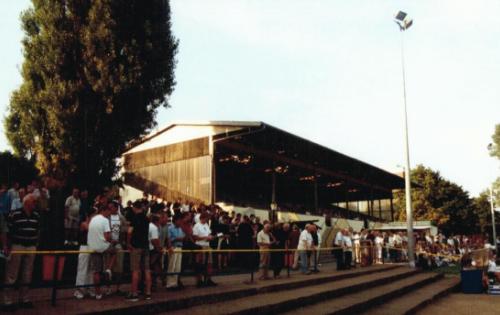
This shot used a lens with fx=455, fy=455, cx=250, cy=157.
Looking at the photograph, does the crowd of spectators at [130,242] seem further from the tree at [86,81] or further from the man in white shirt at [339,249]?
the tree at [86,81]

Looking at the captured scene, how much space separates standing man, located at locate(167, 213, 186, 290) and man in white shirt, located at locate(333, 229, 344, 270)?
7.27 meters

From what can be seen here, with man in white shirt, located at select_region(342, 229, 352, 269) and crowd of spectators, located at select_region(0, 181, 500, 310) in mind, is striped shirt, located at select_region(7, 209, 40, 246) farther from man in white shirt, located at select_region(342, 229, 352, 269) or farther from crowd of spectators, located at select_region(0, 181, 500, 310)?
man in white shirt, located at select_region(342, 229, 352, 269)

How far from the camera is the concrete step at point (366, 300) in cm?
913

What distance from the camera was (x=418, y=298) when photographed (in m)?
13.0

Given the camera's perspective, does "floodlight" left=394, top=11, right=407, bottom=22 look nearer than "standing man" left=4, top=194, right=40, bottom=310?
No

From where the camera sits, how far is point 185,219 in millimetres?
9867

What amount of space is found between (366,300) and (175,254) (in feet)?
15.2

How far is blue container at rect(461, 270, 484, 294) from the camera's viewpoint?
→ 15.8 metres

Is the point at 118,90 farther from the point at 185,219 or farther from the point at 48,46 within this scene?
the point at 185,219

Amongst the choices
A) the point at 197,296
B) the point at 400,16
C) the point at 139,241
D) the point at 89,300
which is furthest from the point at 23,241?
the point at 400,16

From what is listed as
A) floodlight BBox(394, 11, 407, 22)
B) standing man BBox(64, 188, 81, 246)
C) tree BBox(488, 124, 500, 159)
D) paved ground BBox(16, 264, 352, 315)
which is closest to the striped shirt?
paved ground BBox(16, 264, 352, 315)

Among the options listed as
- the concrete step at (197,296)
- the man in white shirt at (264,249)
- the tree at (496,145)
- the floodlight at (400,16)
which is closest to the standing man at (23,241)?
the concrete step at (197,296)

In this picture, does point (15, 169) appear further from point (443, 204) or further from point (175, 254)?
point (443, 204)

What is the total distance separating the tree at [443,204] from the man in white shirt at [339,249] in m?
38.6
